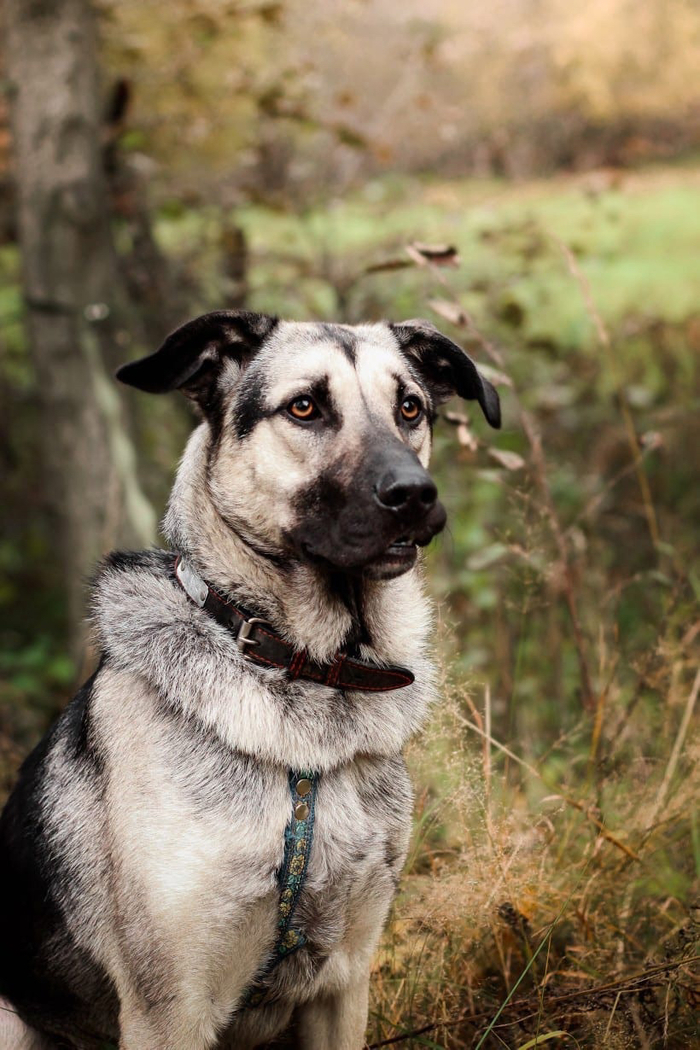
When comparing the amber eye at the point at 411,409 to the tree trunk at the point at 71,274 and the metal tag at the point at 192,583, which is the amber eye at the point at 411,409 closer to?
the metal tag at the point at 192,583

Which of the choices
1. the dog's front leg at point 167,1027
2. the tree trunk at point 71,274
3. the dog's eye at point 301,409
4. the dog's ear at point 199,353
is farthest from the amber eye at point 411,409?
the tree trunk at point 71,274

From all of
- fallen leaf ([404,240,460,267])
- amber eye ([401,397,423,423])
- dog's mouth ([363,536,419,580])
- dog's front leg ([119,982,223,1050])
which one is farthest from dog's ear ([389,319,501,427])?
dog's front leg ([119,982,223,1050])

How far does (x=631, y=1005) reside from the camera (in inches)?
95.8

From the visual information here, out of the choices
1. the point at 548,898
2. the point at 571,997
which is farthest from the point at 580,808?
the point at 571,997

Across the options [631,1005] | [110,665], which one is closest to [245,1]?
[110,665]

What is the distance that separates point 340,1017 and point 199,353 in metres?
1.87

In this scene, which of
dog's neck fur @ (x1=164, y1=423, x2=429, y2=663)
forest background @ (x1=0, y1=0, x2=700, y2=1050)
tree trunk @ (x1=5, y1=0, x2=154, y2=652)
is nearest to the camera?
dog's neck fur @ (x1=164, y1=423, x2=429, y2=663)

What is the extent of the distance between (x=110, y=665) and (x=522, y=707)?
2594 mm

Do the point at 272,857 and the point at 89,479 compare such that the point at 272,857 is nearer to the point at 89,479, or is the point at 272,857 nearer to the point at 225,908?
the point at 225,908

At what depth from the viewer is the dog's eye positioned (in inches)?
104

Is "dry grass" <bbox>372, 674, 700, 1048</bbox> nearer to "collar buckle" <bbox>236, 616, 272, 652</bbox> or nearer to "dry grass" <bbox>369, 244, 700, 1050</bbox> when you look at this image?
"dry grass" <bbox>369, 244, 700, 1050</bbox>

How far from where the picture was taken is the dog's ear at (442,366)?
2.89 metres

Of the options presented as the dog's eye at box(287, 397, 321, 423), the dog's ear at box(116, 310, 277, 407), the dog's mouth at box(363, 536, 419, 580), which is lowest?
the dog's mouth at box(363, 536, 419, 580)

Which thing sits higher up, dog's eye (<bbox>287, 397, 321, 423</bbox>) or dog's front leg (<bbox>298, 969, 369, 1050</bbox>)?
dog's eye (<bbox>287, 397, 321, 423</bbox>)
